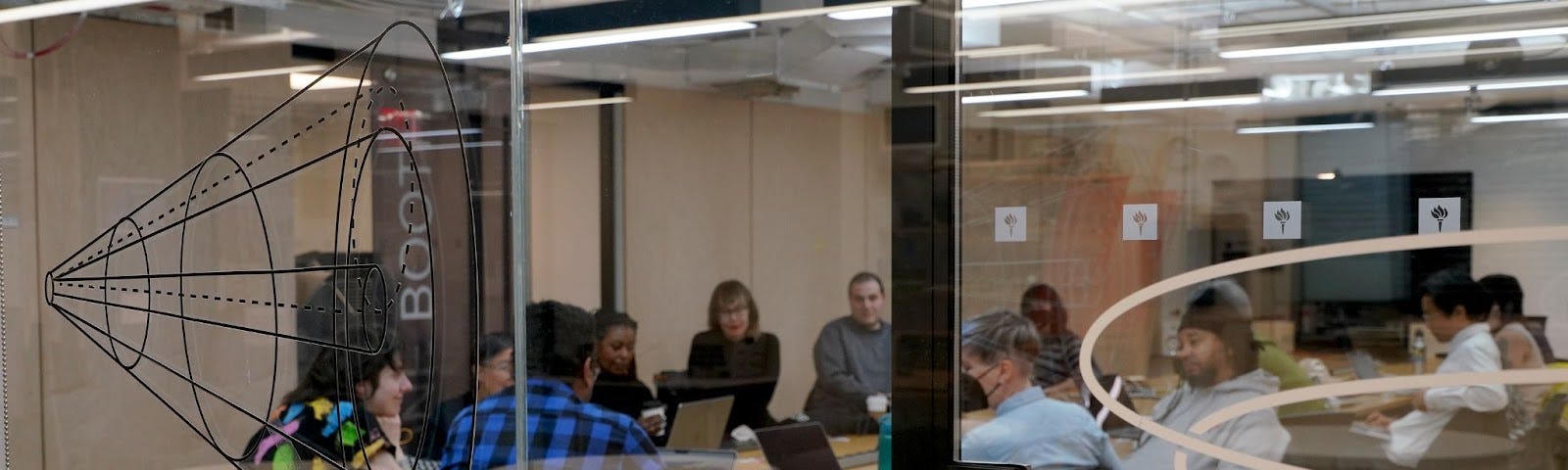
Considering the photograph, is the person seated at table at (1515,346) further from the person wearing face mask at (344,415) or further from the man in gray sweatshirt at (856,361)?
the person wearing face mask at (344,415)

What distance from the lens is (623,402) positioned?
271cm

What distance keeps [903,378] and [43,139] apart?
8.82ft

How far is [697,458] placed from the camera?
263cm

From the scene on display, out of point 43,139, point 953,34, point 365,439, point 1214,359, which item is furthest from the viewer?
point 43,139

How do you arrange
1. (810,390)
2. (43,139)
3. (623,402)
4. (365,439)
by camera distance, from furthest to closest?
1. (43,139)
2. (365,439)
3. (623,402)
4. (810,390)

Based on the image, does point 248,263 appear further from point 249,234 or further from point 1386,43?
point 1386,43

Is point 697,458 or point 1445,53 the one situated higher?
point 1445,53

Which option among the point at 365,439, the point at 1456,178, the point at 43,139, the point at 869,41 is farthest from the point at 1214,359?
the point at 43,139

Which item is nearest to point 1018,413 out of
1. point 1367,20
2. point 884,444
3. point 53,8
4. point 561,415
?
point 884,444

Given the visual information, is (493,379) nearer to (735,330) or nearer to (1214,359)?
(735,330)

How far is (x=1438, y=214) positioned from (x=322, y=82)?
2.34 metres

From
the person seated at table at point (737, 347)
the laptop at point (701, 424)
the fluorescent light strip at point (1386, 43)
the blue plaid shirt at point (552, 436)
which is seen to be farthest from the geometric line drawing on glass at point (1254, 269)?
the blue plaid shirt at point (552, 436)

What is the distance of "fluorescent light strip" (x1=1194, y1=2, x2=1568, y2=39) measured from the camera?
183 cm

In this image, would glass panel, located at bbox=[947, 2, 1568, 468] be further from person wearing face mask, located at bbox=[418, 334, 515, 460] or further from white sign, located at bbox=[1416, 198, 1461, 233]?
person wearing face mask, located at bbox=[418, 334, 515, 460]
